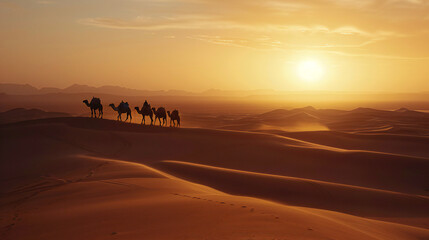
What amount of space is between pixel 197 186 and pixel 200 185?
0.48m

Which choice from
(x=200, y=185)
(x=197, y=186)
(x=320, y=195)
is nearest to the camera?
(x=197, y=186)

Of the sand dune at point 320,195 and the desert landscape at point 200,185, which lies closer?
the desert landscape at point 200,185

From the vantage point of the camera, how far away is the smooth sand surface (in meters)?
5.83

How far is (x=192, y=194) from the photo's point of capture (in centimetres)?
823

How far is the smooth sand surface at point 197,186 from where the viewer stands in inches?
230

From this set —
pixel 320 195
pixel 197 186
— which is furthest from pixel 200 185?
pixel 320 195

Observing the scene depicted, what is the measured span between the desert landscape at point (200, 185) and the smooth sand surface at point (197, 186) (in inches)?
1.4

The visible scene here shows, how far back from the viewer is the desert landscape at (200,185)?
5840 mm

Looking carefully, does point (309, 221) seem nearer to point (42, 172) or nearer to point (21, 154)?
point (42, 172)

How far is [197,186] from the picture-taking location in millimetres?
10039

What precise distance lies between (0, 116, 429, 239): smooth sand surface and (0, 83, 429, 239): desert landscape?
0.04 meters

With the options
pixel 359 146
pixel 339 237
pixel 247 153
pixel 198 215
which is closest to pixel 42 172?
pixel 198 215

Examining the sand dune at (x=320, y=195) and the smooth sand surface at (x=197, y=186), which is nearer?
the smooth sand surface at (x=197, y=186)

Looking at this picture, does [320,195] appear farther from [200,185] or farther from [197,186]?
[197,186]
